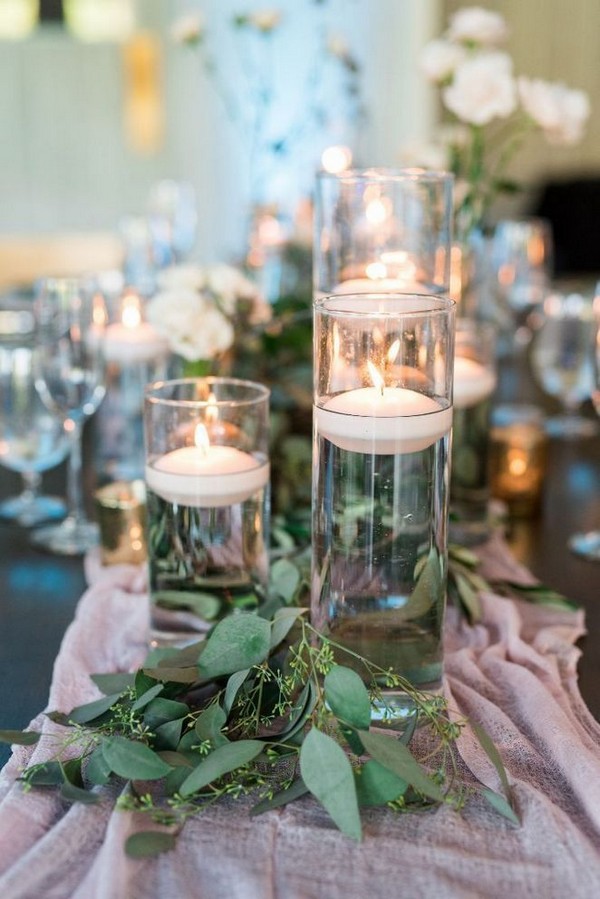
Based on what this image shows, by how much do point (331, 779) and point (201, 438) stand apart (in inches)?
12.7

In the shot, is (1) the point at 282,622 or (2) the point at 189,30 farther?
(2) the point at 189,30

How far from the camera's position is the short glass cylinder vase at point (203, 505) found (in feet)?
2.77

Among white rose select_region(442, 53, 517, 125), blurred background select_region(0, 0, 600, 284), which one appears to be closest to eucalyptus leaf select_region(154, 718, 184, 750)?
white rose select_region(442, 53, 517, 125)

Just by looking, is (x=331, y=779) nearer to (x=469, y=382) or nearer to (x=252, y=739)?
(x=252, y=739)

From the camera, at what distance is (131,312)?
1234mm

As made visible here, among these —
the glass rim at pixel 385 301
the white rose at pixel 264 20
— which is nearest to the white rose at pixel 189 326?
the glass rim at pixel 385 301

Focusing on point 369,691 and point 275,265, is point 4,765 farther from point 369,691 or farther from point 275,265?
point 275,265

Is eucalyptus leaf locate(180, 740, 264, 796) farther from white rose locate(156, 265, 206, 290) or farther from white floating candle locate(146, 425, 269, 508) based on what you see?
white rose locate(156, 265, 206, 290)

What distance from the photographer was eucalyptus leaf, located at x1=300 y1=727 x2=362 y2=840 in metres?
0.60

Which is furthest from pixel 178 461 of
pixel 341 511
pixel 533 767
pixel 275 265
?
pixel 275 265

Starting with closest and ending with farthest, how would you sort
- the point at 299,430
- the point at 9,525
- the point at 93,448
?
1. the point at 9,525
2. the point at 299,430
3. the point at 93,448

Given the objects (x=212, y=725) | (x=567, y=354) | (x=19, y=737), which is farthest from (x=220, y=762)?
(x=567, y=354)

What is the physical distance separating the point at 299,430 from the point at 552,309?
1.53 ft

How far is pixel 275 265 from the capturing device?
192 cm
